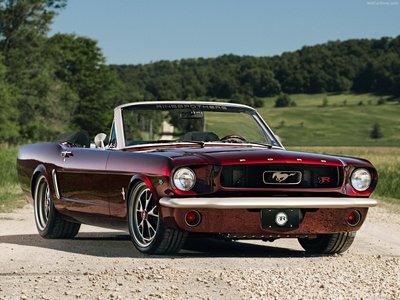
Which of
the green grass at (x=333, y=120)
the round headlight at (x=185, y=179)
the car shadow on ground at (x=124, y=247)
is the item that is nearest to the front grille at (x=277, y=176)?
the round headlight at (x=185, y=179)

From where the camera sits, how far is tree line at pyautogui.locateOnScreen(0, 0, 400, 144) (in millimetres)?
85250

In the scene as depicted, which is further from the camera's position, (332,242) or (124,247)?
(124,247)

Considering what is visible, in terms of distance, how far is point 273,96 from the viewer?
529ft

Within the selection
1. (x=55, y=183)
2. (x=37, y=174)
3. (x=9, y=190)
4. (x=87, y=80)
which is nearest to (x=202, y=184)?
(x=55, y=183)

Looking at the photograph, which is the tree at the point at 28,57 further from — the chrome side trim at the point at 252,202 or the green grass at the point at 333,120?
the chrome side trim at the point at 252,202

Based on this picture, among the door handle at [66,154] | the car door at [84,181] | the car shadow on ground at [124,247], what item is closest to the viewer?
the car shadow on ground at [124,247]

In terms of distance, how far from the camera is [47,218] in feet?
37.4

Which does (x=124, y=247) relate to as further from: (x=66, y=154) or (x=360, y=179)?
(x=360, y=179)

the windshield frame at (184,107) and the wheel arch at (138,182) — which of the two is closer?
the wheel arch at (138,182)

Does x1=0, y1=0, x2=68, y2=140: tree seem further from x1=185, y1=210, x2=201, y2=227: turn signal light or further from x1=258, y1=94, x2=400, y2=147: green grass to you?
x1=185, y1=210, x2=201, y2=227: turn signal light

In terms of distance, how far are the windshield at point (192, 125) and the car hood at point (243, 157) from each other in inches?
32.8

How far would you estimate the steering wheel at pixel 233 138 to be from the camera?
10545 mm

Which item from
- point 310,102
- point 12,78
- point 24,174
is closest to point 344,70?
point 310,102

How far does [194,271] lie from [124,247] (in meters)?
2.37
